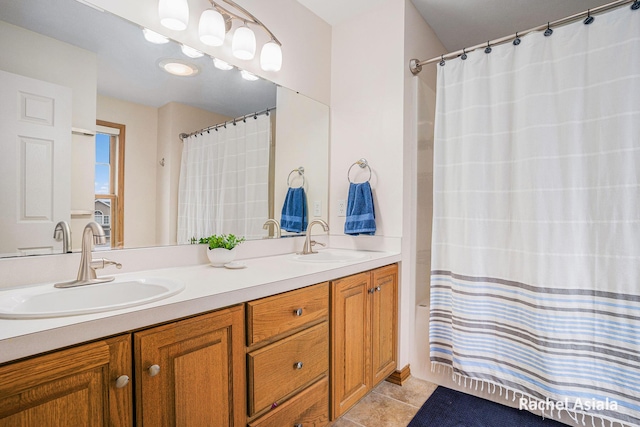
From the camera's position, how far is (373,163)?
2.14 m

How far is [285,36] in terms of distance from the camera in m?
2.00

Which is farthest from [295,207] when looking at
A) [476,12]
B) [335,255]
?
[476,12]

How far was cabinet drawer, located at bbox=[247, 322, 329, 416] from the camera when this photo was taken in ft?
3.66

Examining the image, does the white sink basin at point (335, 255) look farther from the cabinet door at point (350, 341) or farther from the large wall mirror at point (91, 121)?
the large wall mirror at point (91, 121)

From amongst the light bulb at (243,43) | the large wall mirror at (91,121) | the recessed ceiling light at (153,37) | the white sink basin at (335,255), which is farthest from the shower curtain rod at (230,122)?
the white sink basin at (335,255)

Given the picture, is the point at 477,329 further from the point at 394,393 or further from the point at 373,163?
the point at 373,163

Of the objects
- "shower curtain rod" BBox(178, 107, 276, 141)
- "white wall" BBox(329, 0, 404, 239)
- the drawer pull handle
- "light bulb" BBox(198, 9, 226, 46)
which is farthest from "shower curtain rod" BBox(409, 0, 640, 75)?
the drawer pull handle

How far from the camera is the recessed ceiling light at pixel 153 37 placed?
1.38 m

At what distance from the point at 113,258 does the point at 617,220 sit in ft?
7.05

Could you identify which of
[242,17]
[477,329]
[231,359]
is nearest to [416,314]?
[477,329]

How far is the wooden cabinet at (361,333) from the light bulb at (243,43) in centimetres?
125

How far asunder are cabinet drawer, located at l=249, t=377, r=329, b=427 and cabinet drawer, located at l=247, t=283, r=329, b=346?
0.92 feet

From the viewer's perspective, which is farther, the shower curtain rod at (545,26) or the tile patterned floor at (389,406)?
the tile patterned floor at (389,406)

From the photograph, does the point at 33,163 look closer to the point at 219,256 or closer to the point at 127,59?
the point at 127,59
